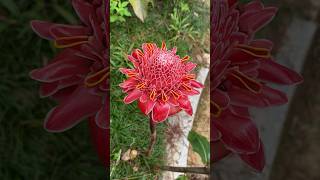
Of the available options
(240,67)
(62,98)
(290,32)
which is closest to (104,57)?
(62,98)

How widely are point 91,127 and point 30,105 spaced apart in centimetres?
10

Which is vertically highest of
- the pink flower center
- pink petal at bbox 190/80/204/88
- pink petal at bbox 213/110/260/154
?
the pink flower center

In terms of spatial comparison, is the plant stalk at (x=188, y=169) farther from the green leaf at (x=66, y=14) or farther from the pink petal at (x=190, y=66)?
the green leaf at (x=66, y=14)

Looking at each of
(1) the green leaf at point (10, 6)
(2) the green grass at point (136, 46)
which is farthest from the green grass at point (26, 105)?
(2) the green grass at point (136, 46)

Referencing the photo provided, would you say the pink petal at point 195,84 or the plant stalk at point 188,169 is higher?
the pink petal at point 195,84

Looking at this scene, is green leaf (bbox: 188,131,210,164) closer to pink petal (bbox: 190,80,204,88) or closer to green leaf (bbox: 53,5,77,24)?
pink petal (bbox: 190,80,204,88)

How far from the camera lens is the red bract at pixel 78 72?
0.87 meters

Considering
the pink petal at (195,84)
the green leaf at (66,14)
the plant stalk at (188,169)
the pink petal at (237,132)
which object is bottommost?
the plant stalk at (188,169)

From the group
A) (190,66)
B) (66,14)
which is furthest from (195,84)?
(66,14)

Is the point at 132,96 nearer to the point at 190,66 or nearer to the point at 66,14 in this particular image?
the point at 190,66

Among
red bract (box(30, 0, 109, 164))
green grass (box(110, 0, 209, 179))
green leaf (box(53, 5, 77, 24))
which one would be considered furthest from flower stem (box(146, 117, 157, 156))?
green leaf (box(53, 5, 77, 24))

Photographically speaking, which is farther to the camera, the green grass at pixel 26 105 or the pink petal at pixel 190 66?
the green grass at pixel 26 105

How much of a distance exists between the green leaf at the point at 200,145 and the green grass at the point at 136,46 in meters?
0.04

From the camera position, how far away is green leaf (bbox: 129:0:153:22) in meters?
0.77
